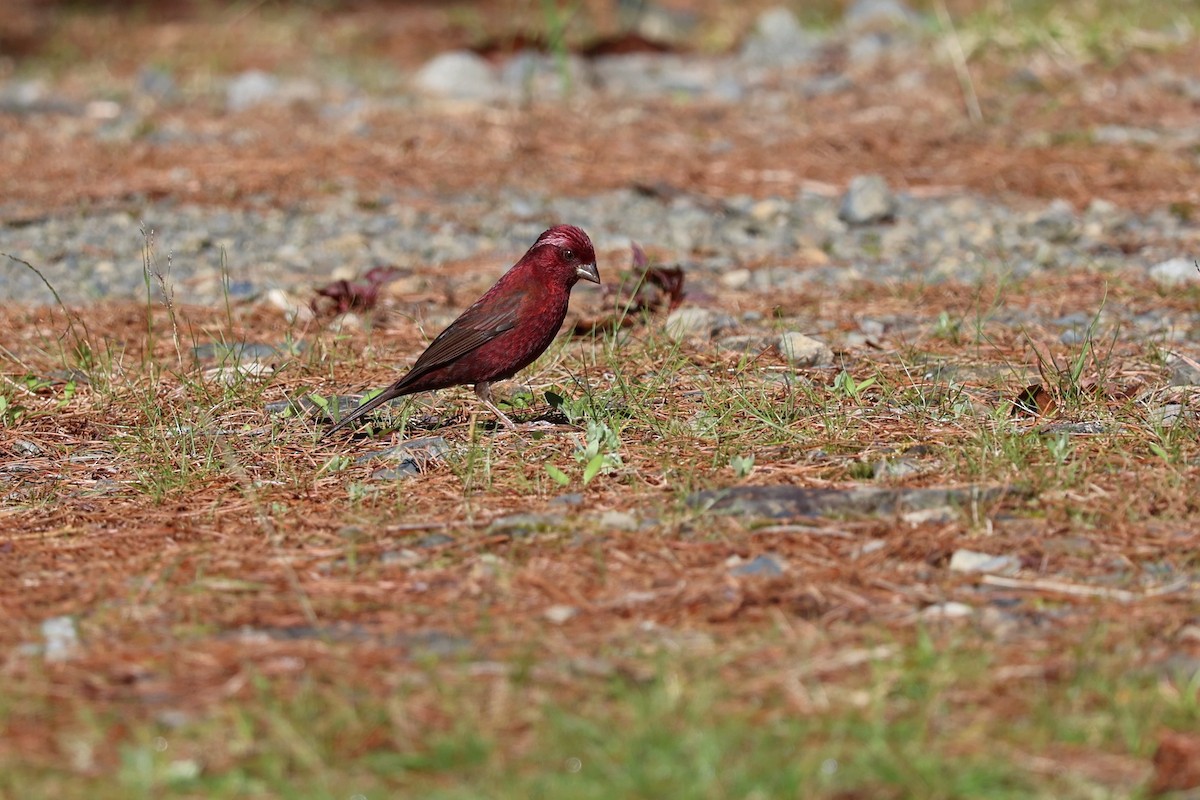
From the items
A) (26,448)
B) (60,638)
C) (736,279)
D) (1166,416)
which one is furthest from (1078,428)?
(26,448)

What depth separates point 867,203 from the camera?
7.50 m

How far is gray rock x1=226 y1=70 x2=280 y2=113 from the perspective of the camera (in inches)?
425

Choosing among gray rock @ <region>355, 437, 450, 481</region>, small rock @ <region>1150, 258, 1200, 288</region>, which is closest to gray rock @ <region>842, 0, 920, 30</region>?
small rock @ <region>1150, 258, 1200, 288</region>

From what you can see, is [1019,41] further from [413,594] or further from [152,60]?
[413,594]

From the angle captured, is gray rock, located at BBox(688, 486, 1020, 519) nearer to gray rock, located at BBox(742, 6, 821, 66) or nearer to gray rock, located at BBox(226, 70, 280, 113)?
gray rock, located at BBox(226, 70, 280, 113)

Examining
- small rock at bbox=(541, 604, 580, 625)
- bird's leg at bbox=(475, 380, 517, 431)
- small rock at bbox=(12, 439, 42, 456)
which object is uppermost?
small rock at bbox=(541, 604, 580, 625)

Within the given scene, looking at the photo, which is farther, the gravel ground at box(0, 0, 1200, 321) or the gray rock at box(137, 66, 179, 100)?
the gray rock at box(137, 66, 179, 100)

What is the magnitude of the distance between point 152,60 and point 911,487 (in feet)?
34.0

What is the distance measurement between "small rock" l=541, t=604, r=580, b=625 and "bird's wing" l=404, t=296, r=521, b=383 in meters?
1.58

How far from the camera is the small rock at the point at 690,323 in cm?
557

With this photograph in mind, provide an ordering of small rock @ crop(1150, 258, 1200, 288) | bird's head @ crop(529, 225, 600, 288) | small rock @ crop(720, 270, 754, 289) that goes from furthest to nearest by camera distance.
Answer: small rock @ crop(720, 270, 754, 289)
small rock @ crop(1150, 258, 1200, 288)
bird's head @ crop(529, 225, 600, 288)

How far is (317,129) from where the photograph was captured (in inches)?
385

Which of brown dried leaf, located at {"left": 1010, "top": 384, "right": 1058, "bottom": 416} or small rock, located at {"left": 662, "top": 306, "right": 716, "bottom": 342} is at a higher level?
brown dried leaf, located at {"left": 1010, "top": 384, "right": 1058, "bottom": 416}

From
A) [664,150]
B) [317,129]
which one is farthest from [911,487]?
[317,129]
